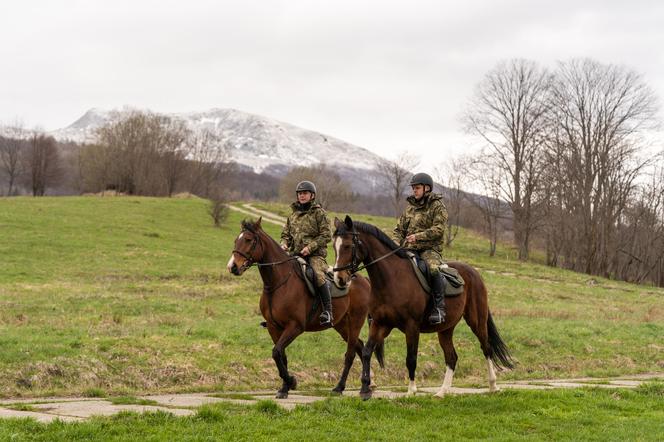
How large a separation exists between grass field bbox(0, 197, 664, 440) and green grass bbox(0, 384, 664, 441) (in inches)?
1.5

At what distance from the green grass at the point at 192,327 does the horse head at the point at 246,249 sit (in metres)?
3.41

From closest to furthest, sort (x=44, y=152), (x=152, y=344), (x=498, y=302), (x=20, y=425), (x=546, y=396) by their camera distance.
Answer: (x=20, y=425) < (x=546, y=396) < (x=152, y=344) < (x=498, y=302) < (x=44, y=152)

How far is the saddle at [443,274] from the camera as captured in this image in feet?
37.1

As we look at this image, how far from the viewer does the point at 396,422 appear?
29.6ft

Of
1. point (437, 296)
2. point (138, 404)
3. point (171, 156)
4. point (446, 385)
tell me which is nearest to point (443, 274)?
point (437, 296)

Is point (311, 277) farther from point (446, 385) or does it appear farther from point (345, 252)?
point (446, 385)

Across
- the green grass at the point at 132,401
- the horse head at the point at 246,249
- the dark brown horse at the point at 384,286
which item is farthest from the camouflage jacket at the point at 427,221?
the green grass at the point at 132,401

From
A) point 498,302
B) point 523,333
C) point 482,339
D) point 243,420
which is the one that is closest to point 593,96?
point 498,302

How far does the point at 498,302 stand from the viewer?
99.9 feet

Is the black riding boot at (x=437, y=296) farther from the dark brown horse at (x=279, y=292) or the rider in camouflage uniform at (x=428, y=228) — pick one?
the dark brown horse at (x=279, y=292)

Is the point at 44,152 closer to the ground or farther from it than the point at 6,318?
farther from it

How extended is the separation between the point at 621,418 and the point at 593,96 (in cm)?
5025

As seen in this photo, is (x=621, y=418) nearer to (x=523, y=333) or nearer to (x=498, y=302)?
(x=523, y=333)

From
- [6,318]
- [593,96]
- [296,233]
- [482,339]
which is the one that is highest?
[593,96]
